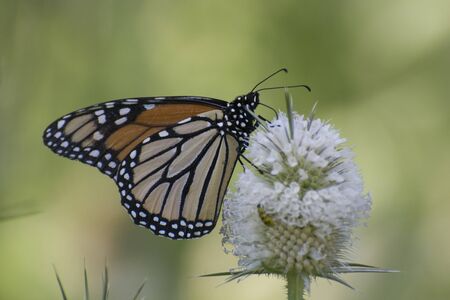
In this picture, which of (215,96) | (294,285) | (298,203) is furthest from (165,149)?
(215,96)

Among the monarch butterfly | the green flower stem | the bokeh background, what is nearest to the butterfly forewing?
the monarch butterfly

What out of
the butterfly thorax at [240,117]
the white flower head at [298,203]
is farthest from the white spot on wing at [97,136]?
the white flower head at [298,203]

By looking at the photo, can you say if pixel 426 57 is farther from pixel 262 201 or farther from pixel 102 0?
pixel 262 201

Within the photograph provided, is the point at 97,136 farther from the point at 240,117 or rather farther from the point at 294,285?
the point at 294,285

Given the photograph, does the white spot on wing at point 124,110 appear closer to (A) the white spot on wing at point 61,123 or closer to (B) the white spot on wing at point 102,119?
(B) the white spot on wing at point 102,119

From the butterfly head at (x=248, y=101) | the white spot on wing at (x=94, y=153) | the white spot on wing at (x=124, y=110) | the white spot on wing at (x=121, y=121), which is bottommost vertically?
the white spot on wing at (x=94, y=153)

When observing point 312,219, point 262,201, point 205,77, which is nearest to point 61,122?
point 262,201

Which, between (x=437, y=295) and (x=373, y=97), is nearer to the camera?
(x=437, y=295)
